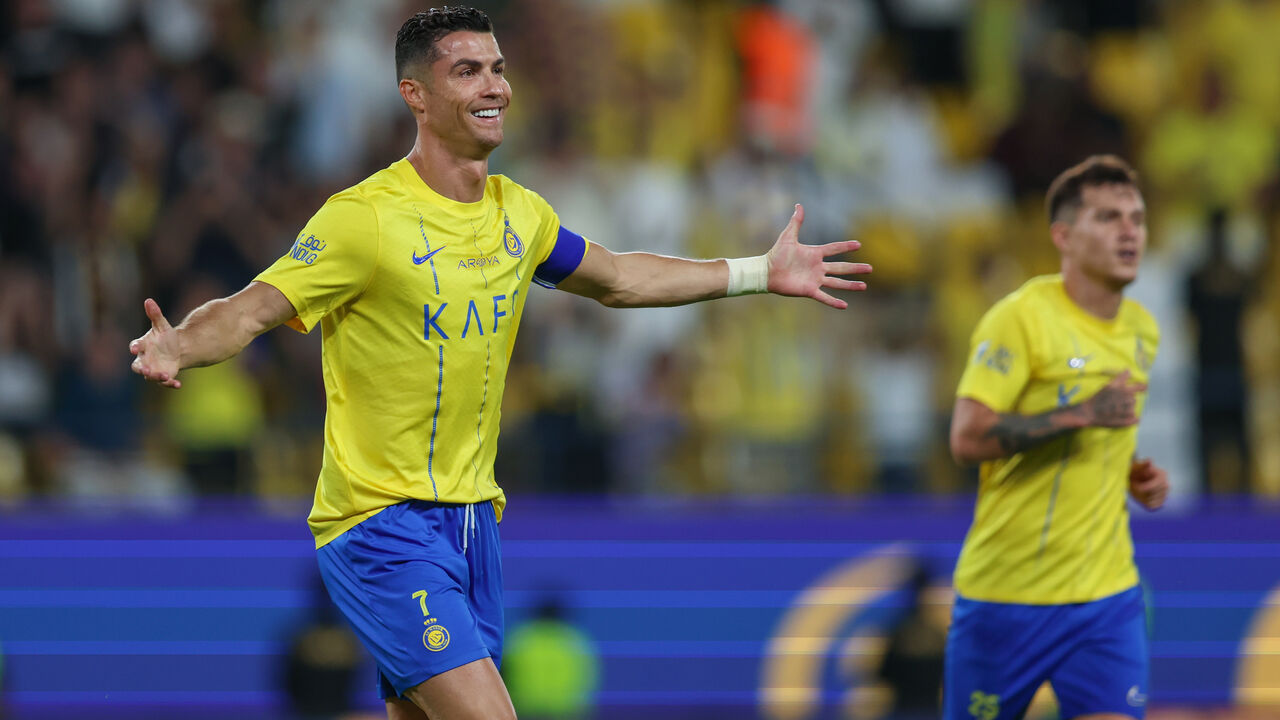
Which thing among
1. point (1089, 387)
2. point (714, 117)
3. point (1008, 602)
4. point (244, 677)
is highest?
point (714, 117)

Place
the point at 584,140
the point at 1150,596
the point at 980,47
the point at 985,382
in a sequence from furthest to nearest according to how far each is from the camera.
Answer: the point at 980,47, the point at 584,140, the point at 1150,596, the point at 985,382

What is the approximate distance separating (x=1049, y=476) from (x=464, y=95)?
8.49ft

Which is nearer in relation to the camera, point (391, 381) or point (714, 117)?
point (391, 381)

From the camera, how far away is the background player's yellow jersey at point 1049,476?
6.40 m

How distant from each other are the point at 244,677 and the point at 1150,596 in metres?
5.71

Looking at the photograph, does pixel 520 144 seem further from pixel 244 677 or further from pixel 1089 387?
pixel 1089 387

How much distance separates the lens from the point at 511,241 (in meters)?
5.61

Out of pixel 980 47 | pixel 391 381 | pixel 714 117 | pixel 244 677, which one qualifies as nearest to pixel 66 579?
pixel 244 677

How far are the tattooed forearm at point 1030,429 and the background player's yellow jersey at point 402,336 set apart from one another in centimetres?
187

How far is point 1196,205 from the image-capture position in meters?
12.8

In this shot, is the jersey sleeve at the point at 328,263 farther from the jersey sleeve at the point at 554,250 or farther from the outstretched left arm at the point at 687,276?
the outstretched left arm at the point at 687,276

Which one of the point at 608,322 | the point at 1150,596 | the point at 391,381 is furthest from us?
the point at 608,322

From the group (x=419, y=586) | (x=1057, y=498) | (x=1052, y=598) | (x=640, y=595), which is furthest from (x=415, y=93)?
(x=640, y=595)

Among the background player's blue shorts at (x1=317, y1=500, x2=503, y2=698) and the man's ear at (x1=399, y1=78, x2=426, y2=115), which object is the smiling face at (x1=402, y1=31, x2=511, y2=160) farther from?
the background player's blue shorts at (x1=317, y1=500, x2=503, y2=698)
